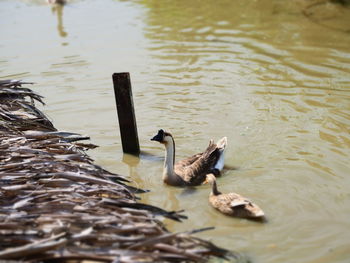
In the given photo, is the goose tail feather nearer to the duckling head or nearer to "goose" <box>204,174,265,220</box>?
the duckling head

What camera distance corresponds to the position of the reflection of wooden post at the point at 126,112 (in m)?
8.58

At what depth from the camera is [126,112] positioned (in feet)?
29.4

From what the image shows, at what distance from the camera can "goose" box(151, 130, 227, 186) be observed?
8438 millimetres

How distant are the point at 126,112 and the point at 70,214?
3928 millimetres

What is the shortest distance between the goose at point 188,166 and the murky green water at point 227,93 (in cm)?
21

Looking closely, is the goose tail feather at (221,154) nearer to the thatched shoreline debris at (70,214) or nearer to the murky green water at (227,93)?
the murky green water at (227,93)

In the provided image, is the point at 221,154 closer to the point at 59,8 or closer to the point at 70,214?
the point at 70,214

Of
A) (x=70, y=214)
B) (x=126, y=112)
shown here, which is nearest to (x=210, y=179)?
(x=126, y=112)

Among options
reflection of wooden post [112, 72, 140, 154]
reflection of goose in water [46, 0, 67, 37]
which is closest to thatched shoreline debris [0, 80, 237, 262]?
reflection of wooden post [112, 72, 140, 154]

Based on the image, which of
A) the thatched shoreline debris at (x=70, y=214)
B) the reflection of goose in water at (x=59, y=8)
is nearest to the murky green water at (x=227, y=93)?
the reflection of goose in water at (x=59, y=8)

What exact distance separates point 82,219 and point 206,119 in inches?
239

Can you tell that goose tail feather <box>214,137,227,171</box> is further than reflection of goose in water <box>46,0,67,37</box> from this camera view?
Answer: No

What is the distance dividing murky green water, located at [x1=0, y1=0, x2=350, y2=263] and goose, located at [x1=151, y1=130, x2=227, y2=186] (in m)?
0.21

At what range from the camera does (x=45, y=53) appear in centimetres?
1565
